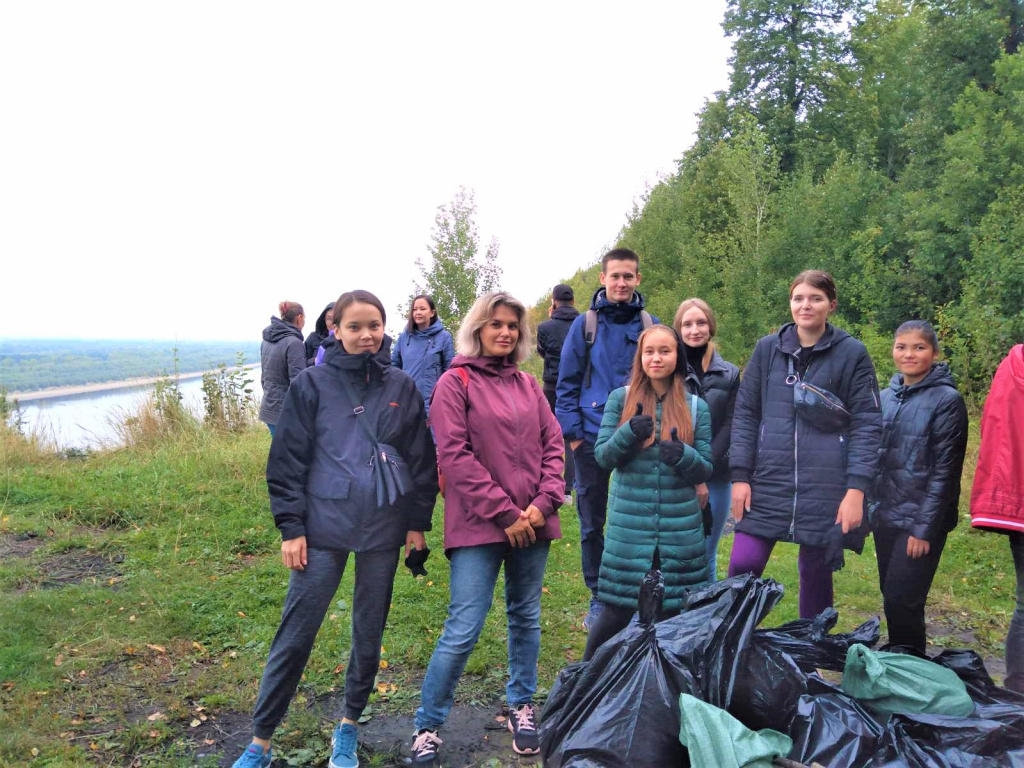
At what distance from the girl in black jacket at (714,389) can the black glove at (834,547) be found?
0.86m

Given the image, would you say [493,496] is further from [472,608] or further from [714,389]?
[714,389]

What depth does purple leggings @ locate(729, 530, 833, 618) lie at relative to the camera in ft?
11.8

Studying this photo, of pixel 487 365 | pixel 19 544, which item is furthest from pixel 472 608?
pixel 19 544

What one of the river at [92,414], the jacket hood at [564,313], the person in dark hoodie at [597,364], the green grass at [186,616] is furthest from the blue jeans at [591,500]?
the river at [92,414]

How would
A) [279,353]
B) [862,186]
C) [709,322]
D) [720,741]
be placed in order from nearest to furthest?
1. [720,741]
2. [709,322]
3. [279,353]
4. [862,186]

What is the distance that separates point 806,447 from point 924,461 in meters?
0.56

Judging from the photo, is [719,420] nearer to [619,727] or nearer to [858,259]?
[619,727]

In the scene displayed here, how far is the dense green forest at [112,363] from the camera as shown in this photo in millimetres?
11398

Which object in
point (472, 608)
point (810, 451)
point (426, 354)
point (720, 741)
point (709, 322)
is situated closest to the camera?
point (720, 741)

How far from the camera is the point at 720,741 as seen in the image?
2209 millimetres

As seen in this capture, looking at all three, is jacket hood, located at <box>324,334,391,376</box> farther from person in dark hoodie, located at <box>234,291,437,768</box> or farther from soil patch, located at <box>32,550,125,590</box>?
soil patch, located at <box>32,550,125,590</box>

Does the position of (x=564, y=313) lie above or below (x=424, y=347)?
above

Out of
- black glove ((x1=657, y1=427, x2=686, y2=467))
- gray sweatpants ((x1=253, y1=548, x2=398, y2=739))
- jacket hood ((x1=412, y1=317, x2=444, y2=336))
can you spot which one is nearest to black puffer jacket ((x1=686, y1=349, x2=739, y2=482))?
black glove ((x1=657, y1=427, x2=686, y2=467))

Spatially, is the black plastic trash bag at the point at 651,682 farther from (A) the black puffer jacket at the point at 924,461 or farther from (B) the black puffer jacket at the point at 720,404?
(B) the black puffer jacket at the point at 720,404
